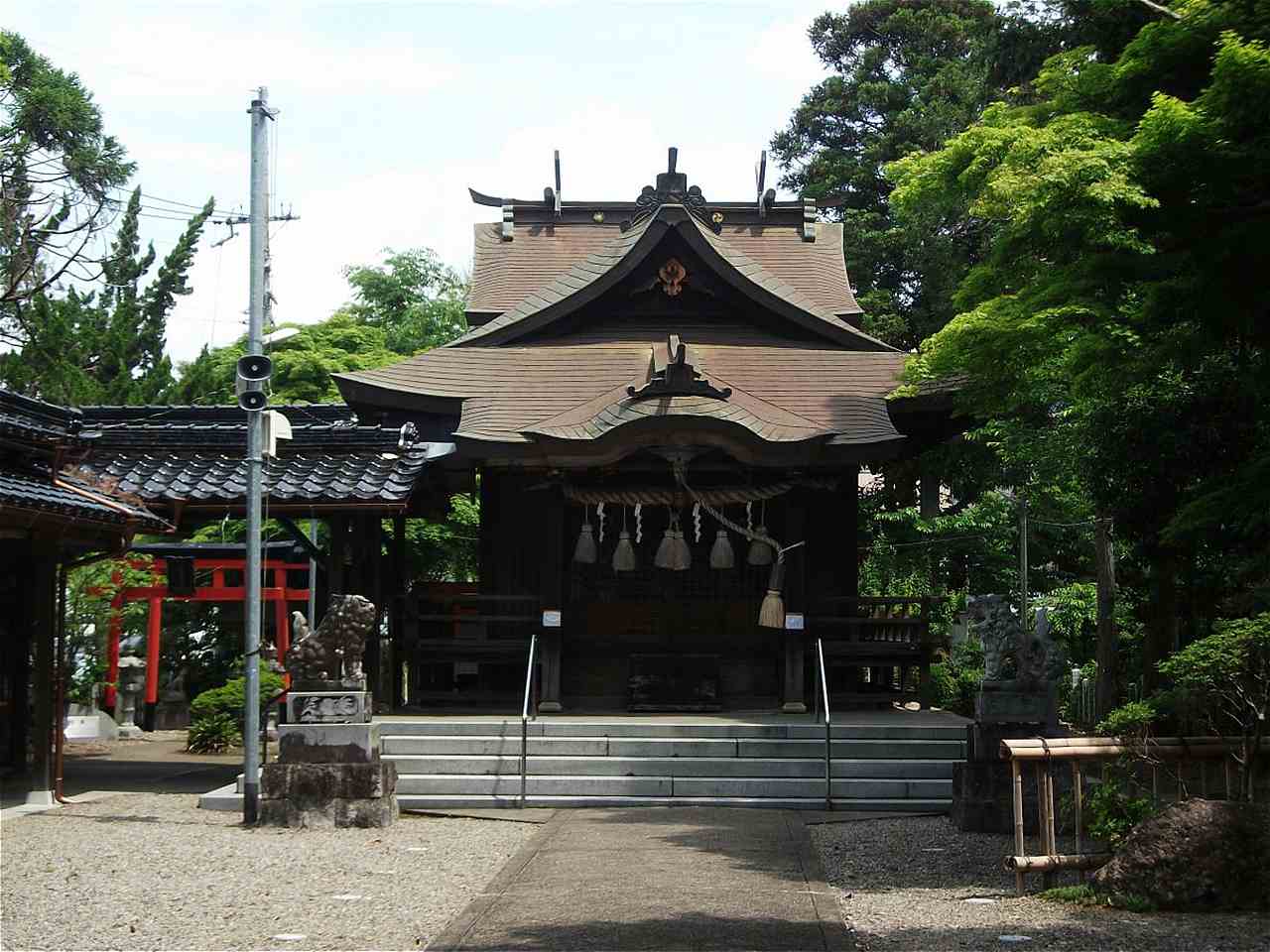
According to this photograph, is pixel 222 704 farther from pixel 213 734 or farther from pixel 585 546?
pixel 585 546

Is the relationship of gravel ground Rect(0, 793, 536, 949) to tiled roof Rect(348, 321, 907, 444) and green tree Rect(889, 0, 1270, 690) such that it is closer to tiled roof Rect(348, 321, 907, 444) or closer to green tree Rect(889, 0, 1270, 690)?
green tree Rect(889, 0, 1270, 690)

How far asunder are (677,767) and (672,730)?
0.76 m

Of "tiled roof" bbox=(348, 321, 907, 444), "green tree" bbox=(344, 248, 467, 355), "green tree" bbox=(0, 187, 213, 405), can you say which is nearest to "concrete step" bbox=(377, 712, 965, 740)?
"tiled roof" bbox=(348, 321, 907, 444)

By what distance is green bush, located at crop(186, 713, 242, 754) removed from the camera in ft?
69.2

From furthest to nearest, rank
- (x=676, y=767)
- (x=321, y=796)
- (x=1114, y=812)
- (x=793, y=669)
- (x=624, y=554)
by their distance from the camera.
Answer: (x=624, y=554)
(x=793, y=669)
(x=676, y=767)
(x=321, y=796)
(x=1114, y=812)

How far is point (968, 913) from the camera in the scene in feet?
28.1

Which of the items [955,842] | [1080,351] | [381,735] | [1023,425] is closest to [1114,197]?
[1080,351]

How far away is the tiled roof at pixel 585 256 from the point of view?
75.7 feet

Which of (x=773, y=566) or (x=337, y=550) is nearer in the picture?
(x=337, y=550)

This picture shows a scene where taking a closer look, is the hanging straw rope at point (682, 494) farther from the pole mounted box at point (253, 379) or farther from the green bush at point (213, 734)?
the green bush at point (213, 734)

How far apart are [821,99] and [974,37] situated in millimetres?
4605

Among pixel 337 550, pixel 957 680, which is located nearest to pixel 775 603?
pixel 337 550

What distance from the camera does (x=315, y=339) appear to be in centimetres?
3575

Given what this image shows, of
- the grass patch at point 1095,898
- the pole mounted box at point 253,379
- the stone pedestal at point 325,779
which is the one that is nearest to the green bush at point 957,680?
the stone pedestal at point 325,779
